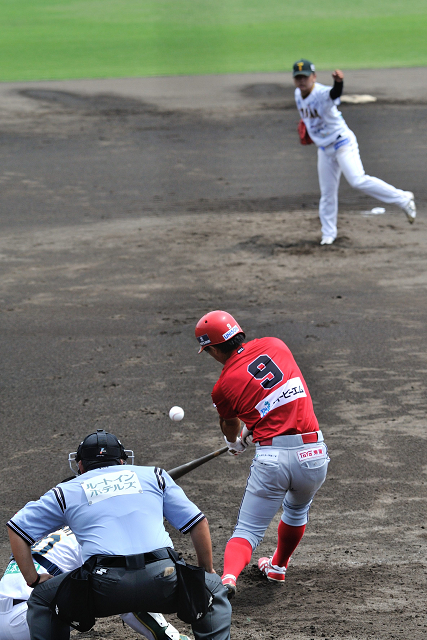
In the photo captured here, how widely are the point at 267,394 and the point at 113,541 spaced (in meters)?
1.64

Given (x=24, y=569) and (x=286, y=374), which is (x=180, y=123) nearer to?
(x=286, y=374)

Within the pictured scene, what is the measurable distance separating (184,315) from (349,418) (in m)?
3.37

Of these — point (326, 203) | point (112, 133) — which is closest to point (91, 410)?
point (326, 203)

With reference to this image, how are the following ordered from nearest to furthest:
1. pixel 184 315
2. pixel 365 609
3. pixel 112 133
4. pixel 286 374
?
pixel 365 609 < pixel 286 374 < pixel 184 315 < pixel 112 133

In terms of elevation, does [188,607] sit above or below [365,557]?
above

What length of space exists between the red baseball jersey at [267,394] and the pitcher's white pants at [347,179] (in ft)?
23.5

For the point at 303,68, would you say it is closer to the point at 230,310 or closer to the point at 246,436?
the point at 230,310

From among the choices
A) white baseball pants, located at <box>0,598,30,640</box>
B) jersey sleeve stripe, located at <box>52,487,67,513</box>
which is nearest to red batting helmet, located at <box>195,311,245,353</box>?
jersey sleeve stripe, located at <box>52,487,67,513</box>

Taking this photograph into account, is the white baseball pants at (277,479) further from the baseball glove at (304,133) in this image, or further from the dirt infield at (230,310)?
the baseball glove at (304,133)

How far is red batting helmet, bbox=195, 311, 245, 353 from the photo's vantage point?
5.21 metres

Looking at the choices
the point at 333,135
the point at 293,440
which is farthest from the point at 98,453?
the point at 333,135

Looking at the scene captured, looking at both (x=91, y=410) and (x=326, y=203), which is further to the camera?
(x=326, y=203)

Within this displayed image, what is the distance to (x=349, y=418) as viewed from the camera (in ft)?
24.6

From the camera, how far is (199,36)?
3978 centimetres
